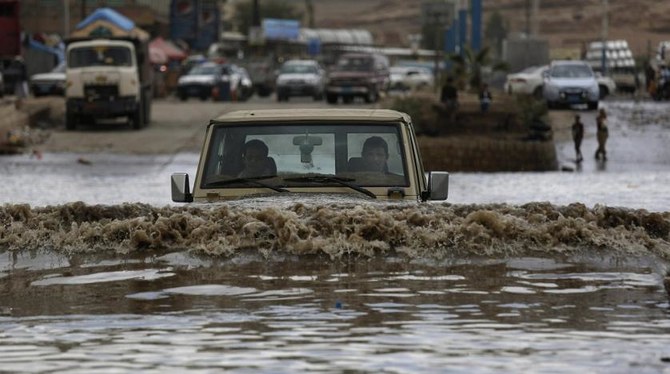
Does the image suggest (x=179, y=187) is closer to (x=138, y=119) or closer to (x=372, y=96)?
(x=138, y=119)

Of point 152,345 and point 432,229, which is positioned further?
point 432,229

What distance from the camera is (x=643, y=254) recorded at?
30.8 ft

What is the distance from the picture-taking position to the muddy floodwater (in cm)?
670

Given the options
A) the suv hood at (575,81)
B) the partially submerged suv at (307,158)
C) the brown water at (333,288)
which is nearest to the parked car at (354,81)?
the suv hood at (575,81)

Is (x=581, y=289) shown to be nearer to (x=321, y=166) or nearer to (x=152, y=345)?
(x=152, y=345)

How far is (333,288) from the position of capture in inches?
326

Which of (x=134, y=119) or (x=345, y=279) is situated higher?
(x=345, y=279)

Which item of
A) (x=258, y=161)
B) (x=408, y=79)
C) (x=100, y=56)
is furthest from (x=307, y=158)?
(x=408, y=79)

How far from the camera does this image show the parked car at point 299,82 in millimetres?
62938

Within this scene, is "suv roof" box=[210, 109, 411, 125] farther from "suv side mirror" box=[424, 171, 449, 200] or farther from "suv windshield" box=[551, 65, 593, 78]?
"suv windshield" box=[551, 65, 593, 78]

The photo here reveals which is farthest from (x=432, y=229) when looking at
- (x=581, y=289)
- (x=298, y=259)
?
(x=581, y=289)

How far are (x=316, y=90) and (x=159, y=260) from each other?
5448 centimetres

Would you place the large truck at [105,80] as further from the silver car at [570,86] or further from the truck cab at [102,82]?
the silver car at [570,86]

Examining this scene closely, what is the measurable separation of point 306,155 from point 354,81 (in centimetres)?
4783
